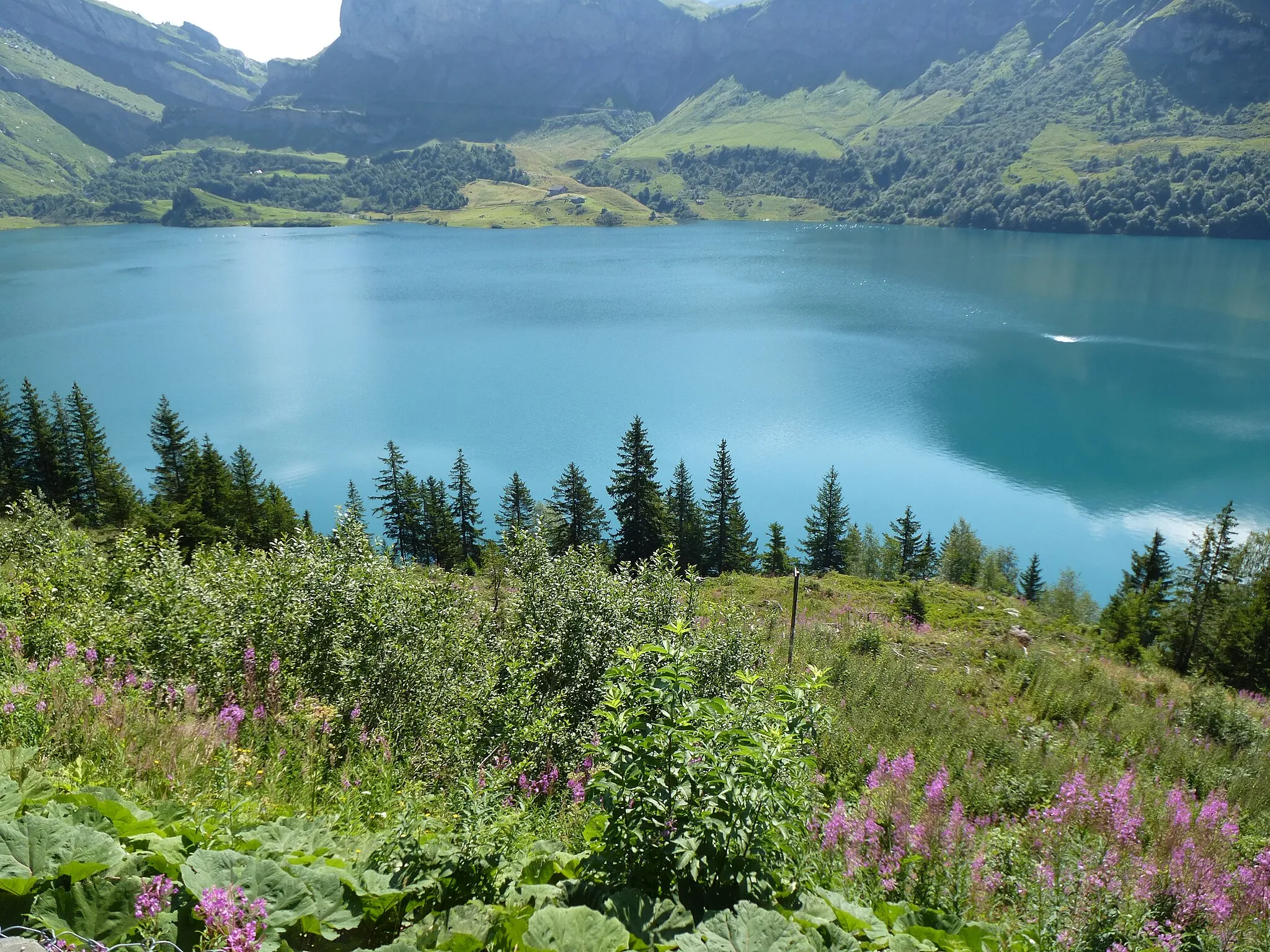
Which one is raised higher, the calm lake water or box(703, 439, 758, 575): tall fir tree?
the calm lake water

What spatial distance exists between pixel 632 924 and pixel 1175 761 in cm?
1234

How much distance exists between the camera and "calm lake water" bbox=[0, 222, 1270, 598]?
5797 cm

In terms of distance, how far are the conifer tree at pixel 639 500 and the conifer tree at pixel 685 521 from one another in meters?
2.91

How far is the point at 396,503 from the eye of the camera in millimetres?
51594

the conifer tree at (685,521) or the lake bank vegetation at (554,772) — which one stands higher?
the lake bank vegetation at (554,772)

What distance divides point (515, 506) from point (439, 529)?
665 centimetres

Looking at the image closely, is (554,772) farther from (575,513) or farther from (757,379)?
(757,379)

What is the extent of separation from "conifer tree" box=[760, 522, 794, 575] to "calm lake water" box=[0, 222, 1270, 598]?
14.9ft

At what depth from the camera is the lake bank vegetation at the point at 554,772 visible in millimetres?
3643

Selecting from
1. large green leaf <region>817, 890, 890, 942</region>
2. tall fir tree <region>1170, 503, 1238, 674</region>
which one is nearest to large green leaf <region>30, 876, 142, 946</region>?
large green leaf <region>817, 890, 890, 942</region>

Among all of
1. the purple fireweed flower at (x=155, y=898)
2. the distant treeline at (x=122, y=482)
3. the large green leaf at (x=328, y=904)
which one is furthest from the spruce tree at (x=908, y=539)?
the purple fireweed flower at (x=155, y=898)

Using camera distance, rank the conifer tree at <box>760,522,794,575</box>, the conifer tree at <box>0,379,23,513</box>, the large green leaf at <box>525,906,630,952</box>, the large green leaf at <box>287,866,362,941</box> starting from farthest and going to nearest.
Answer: the conifer tree at <box>760,522,794,575</box> → the conifer tree at <box>0,379,23,513</box> → the large green leaf at <box>287,866,362,941</box> → the large green leaf at <box>525,906,630,952</box>

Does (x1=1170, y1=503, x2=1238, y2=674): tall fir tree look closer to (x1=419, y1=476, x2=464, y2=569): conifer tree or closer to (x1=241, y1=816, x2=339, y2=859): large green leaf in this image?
(x1=241, y1=816, x2=339, y2=859): large green leaf

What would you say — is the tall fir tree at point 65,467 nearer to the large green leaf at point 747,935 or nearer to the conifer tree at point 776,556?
the conifer tree at point 776,556
